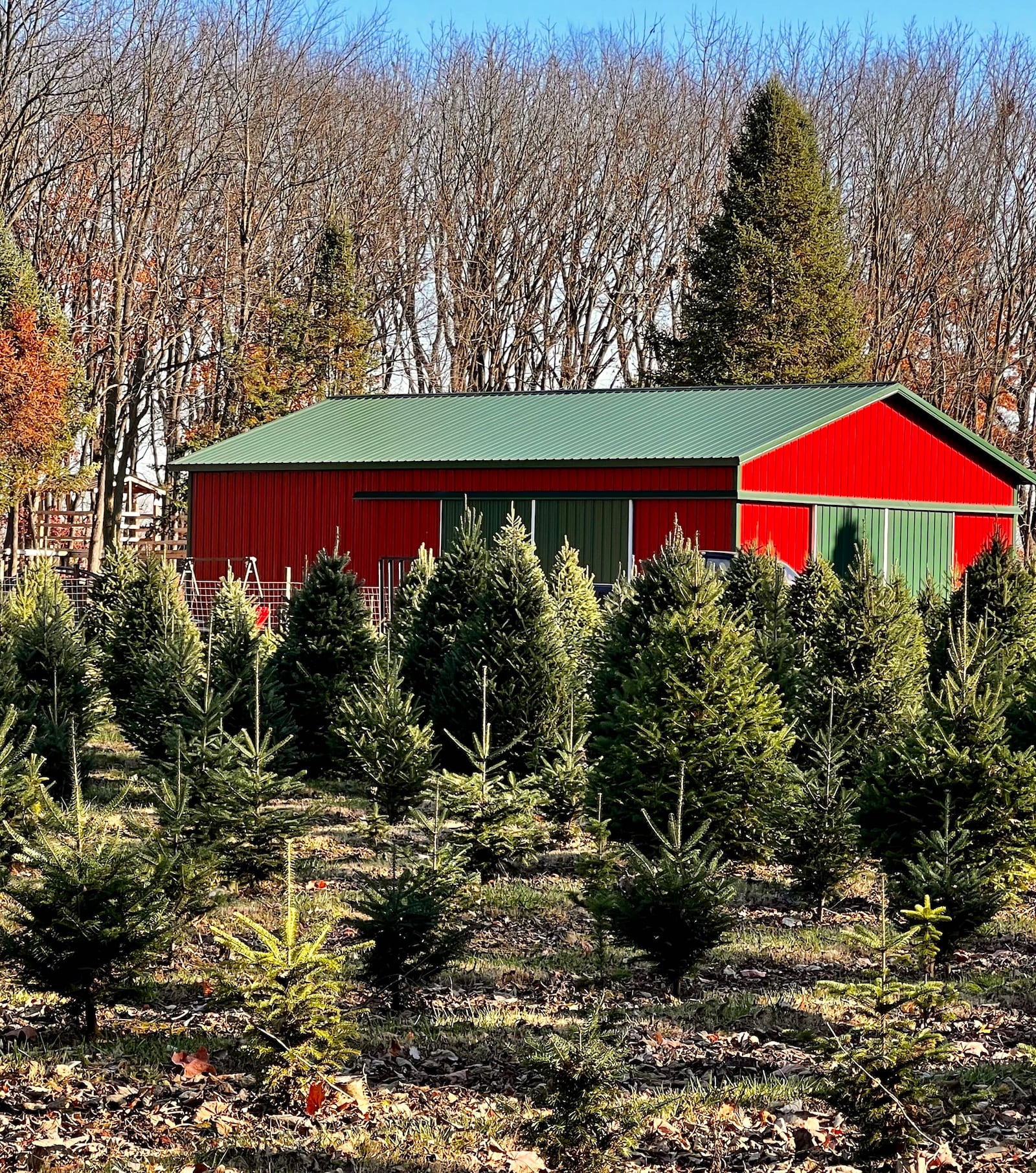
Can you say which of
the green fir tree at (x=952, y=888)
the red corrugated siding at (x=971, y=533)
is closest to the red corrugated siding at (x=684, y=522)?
the red corrugated siding at (x=971, y=533)

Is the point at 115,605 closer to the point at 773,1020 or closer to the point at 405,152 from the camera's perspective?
the point at 773,1020

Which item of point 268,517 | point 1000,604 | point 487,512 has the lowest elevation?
point 1000,604

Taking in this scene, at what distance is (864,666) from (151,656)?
7.12m

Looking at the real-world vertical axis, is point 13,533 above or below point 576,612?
above

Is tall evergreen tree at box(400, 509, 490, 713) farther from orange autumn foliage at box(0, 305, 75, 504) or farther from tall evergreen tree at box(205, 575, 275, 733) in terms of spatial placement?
orange autumn foliage at box(0, 305, 75, 504)

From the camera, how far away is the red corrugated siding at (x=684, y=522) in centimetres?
2722

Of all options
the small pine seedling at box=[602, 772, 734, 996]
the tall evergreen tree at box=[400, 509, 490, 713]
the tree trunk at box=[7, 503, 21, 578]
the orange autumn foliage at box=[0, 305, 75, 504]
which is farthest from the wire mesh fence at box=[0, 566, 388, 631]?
the small pine seedling at box=[602, 772, 734, 996]

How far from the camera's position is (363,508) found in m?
31.5

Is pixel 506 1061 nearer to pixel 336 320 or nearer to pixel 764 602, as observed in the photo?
pixel 764 602

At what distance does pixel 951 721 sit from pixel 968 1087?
11.7 ft

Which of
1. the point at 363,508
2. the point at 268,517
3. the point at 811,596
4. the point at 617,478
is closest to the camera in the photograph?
the point at 811,596

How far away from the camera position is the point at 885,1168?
6172 millimetres

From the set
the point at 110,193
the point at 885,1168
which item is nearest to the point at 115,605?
the point at 885,1168

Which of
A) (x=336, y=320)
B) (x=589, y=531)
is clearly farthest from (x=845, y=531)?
(x=336, y=320)
